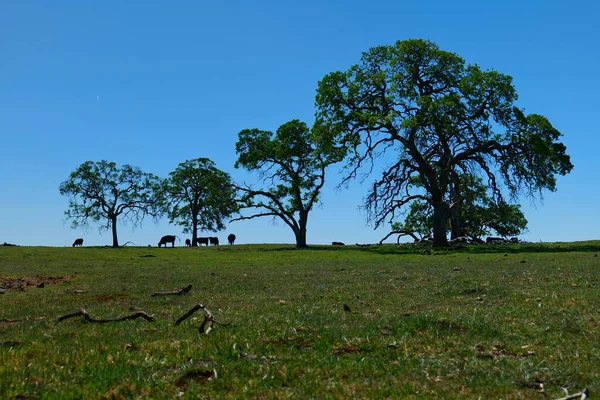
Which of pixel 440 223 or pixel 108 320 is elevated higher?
pixel 440 223

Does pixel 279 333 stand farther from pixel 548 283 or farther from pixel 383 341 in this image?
pixel 548 283

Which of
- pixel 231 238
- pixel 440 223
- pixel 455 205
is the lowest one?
pixel 231 238

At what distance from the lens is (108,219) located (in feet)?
297

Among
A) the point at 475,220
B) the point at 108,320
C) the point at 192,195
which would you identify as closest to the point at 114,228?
the point at 192,195

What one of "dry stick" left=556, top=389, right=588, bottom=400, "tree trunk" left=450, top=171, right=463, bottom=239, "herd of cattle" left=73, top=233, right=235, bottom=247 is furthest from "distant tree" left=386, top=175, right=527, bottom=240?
"dry stick" left=556, top=389, right=588, bottom=400

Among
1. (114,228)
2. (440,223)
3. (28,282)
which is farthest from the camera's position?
(114,228)

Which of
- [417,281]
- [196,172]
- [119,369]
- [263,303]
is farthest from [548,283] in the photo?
[196,172]

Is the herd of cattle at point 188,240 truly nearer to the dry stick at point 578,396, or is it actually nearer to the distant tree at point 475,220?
the distant tree at point 475,220

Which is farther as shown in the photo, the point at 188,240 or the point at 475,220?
the point at 188,240

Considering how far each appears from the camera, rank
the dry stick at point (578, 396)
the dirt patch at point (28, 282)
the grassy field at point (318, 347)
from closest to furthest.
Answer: the dry stick at point (578, 396) → the grassy field at point (318, 347) → the dirt patch at point (28, 282)

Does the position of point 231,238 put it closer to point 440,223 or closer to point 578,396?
point 440,223

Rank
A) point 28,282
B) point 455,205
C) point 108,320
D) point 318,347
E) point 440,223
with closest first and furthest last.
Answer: point 318,347 < point 108,320 < point 28,282 < point 440,223 < point 455,205

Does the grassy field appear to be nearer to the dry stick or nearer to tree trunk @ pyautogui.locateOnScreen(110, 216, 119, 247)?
the dry stick

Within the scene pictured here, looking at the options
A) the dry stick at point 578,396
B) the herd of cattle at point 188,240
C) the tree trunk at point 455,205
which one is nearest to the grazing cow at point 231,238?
the herd of cattle at point 188,240
